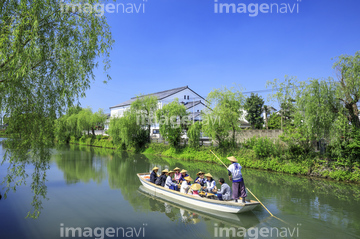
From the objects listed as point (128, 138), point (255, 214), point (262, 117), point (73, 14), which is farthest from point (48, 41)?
point (262, 117)

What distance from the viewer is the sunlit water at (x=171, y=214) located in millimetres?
7969

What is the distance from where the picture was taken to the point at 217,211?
31.1ft

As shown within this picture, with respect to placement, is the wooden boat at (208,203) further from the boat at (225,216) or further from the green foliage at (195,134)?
the green foliage at (195,134)

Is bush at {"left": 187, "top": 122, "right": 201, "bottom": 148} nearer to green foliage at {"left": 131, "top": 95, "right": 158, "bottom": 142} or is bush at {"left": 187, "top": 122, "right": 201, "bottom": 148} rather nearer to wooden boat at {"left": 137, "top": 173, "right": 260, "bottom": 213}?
green foliage at {"left": 131, "top": 95, "right": 158, "bottom": 142}

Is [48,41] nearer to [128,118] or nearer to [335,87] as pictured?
[335,87]

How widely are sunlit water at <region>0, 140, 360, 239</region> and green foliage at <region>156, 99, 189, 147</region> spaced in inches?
469

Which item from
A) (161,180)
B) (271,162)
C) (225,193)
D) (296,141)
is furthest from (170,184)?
(296,141)

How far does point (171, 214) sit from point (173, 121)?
17.5 metres

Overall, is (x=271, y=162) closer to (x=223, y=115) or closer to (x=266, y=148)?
(x=266, y=148)

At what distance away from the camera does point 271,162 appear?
18.2 metres

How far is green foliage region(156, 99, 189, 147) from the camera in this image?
26391 mm

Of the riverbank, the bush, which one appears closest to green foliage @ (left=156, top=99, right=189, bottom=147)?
the riverbank

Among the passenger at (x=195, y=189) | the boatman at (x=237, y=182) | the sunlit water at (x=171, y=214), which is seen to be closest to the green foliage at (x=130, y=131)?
the sunlit water at (x=171, y=214)

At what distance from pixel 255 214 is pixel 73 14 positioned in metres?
8.87
